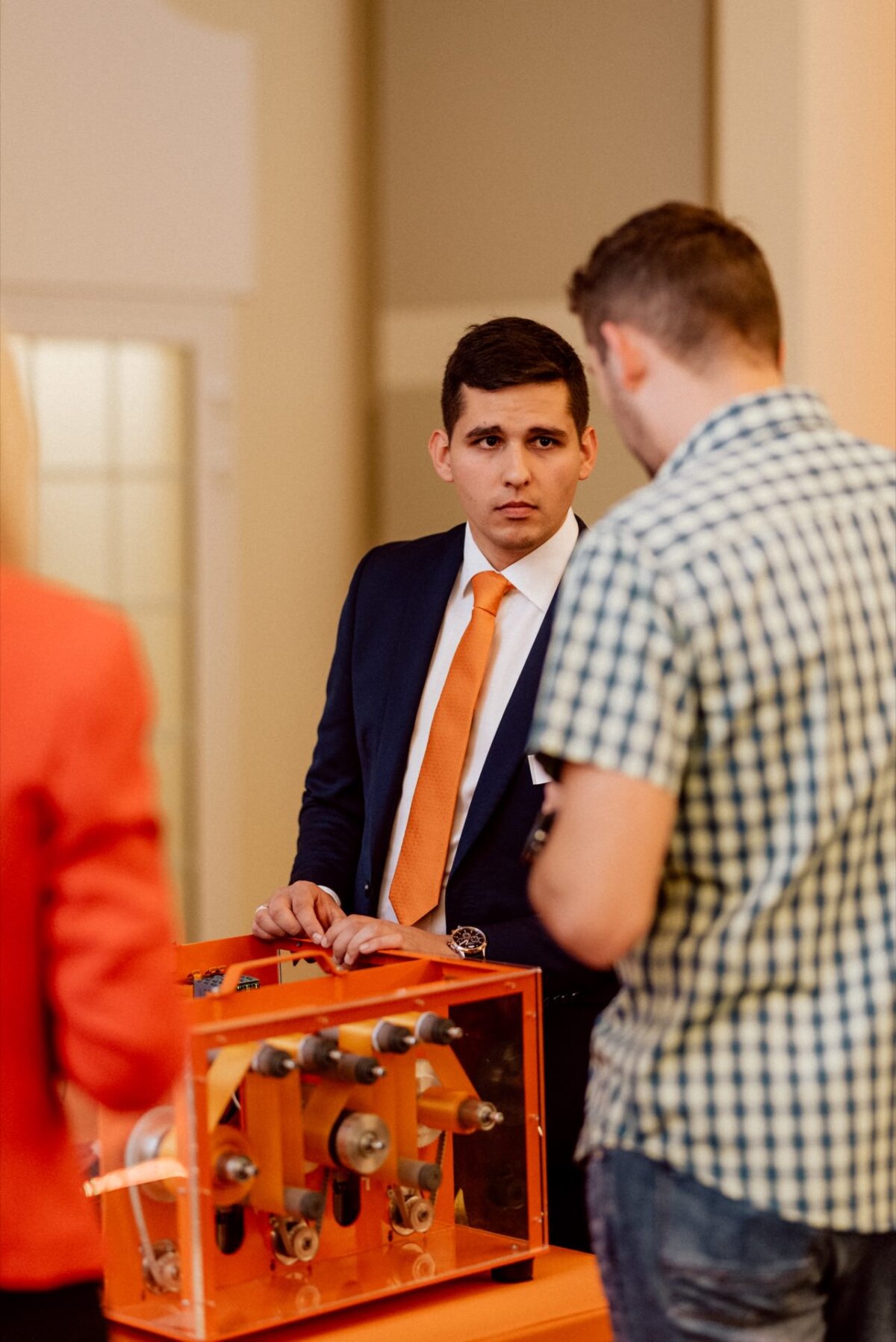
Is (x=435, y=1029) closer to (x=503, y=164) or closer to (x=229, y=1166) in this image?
(x=229, y=1166)

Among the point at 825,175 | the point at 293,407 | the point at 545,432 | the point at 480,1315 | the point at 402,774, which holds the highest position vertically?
the point at 825,175

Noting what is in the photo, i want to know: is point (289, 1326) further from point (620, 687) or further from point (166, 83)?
point (166, 83)

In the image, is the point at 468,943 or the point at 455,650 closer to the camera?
the point at 468,943

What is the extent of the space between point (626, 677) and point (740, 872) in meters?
0.17

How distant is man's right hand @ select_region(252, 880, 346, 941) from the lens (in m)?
1.86

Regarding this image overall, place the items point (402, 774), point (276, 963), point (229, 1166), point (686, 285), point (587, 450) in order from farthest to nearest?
point (587, 450) < point (402, 774) < point (276, 963) < point (229, 1166) < point (686, 285)

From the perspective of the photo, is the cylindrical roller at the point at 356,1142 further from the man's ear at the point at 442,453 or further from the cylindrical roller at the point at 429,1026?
the man's ear at the point at 442,453

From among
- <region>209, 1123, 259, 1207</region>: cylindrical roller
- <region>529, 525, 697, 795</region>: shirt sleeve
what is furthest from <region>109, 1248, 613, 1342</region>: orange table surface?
<region>529, 525, 697, 795</region>: shirt sleeve

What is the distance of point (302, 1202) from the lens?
1402 mm

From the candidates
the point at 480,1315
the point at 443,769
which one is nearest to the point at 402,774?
the point at 443,769

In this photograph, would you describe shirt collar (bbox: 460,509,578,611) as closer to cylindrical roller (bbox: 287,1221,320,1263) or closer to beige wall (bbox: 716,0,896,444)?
cylindrical roller (bbox: 287,1221,320,1263)

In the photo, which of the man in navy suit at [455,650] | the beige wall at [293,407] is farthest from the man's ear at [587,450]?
the beige wall at [293,407]

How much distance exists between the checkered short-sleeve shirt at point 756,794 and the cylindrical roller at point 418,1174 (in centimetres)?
33

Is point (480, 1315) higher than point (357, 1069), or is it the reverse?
point (357, 1069)
